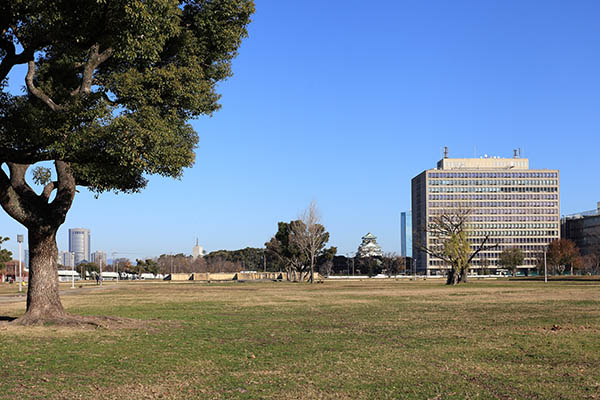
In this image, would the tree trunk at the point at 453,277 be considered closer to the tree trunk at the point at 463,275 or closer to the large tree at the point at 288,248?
the tree trunk at the point at 463,275

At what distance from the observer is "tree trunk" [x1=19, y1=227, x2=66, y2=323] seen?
18641 millimetres

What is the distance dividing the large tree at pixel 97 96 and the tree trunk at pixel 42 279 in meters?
0.03

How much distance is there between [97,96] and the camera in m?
16.1

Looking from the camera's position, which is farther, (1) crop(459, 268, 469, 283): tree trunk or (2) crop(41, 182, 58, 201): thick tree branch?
(1) crop(459, 268, 469, 283): tree trunk

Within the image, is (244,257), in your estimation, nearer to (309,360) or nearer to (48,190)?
(48,190)

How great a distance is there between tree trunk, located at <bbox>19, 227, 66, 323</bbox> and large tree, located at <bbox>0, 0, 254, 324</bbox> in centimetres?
3

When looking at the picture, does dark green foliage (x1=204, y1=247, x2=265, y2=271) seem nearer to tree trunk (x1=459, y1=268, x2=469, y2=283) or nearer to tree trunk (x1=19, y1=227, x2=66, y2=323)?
tree trunk (x1=459, y1=268, x2=469, y2=283)

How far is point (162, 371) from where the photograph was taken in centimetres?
1048

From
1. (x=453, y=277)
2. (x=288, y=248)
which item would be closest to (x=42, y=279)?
(x=453, y=277)

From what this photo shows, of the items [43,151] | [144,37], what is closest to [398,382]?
[144,37]

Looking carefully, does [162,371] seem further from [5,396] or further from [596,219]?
[596,219]

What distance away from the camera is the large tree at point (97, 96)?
47.1 feet

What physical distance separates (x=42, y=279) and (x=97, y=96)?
21.0 ft

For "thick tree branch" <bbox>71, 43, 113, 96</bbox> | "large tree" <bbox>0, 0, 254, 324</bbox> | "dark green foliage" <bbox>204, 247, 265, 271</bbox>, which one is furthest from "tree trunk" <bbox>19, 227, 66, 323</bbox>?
"dark green foliage" <bbox>204, 247, 265, 271</bbox>
